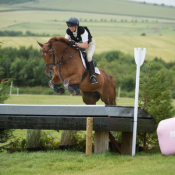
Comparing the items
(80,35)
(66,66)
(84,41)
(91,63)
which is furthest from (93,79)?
(80,35)

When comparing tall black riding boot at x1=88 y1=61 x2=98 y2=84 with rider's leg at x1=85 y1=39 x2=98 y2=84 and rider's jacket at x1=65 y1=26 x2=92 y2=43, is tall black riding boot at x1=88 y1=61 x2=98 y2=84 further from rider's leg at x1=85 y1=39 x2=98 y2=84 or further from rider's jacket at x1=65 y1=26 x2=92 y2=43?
rider's jacket at x1=65 y1=26 x2=92 y2=43

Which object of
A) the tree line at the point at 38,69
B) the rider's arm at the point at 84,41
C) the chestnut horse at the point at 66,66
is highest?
the rider's arm at the point at 84,41

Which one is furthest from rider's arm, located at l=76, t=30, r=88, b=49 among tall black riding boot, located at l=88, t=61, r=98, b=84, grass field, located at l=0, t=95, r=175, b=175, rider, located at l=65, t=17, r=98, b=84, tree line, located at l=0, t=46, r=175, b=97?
tree line, located at l=0, t=46, r=175, b=97

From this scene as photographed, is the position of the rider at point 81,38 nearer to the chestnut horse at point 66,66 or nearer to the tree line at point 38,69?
the chestnut horse at point 66,66

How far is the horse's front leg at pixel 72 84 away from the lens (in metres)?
5.27

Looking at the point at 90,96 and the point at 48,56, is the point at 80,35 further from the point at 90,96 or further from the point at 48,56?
the point at 90,96

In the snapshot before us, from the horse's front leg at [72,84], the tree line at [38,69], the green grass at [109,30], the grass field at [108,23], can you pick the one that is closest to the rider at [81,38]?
the horse's front leg at [72,84]

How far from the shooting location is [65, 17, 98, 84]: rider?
17.5 ft

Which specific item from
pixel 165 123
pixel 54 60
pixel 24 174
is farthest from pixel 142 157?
pixel 54 60

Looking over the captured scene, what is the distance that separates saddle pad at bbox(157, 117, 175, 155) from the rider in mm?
1655

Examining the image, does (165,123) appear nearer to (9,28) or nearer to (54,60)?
(54,60)

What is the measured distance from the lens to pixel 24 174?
3562mm

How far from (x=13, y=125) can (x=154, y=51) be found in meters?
35.4

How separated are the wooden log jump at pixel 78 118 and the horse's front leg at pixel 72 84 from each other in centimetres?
73
